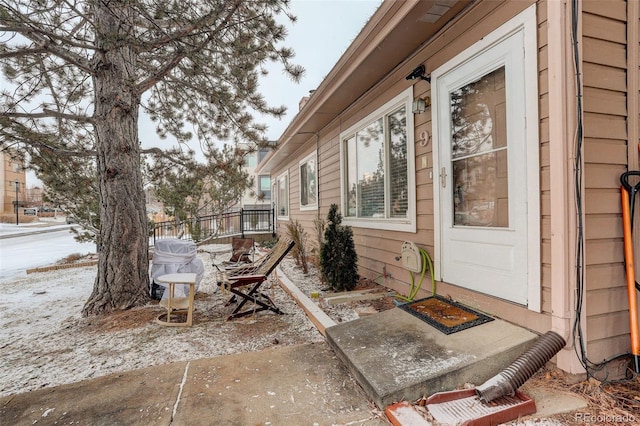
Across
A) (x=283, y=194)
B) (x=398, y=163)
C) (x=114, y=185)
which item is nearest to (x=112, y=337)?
(x=114, y=185)

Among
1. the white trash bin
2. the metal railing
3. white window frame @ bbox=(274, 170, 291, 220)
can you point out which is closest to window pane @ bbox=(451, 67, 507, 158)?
the white trash bin

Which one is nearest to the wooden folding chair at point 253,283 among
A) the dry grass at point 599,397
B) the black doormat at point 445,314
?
the black doormat at point 445,314

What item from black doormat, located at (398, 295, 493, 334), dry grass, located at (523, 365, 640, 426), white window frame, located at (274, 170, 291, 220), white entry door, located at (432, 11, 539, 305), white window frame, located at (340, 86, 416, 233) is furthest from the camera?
white window frame, located at (274, 170, 291, 220)

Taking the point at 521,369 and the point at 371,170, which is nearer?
the point at 521,369

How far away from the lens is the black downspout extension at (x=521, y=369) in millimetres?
1651

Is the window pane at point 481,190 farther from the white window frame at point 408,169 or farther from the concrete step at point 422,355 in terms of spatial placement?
the concrete step at point 422,355

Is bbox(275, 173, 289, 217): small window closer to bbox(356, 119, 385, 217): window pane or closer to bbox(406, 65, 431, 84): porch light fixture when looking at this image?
bbox(356, 119, 385, 217): window pane

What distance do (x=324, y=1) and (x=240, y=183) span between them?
2884mm

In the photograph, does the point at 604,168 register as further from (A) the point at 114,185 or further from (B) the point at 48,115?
(B) the point at 48,115

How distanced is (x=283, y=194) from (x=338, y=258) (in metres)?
6.72

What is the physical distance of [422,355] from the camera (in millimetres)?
1949

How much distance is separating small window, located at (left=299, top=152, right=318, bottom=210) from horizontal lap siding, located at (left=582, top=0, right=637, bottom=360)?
16.2ft

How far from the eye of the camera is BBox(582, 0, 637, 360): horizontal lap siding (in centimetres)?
185

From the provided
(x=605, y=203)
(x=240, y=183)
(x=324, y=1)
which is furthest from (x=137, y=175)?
(x=605, y=203)
